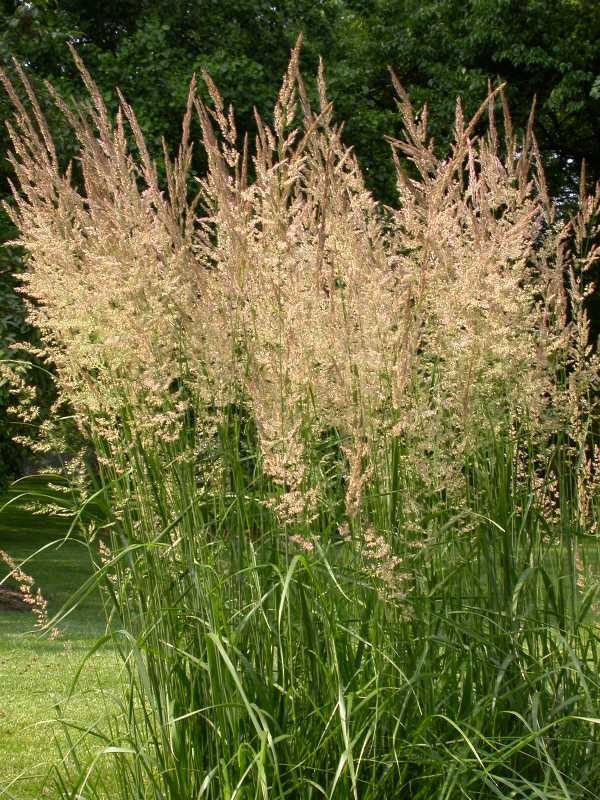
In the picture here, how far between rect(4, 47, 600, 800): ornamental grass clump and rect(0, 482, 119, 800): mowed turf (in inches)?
13.8

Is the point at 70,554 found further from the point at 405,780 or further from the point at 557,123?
the point at 405,780

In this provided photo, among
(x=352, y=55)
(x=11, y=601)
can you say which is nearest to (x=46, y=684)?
(x=11, y=601)

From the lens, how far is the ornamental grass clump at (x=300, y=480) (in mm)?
2801

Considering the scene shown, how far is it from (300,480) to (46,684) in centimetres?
538

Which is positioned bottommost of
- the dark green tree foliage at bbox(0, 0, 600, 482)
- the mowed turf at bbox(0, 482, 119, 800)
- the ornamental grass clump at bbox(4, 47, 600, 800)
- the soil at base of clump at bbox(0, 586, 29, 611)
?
the soil at base of clump at bbox(0, 586, 29, 611)

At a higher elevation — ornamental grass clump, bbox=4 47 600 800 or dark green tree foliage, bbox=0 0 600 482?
dark green tree foliage, bbox=0 0 600 482

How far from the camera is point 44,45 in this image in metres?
12.5

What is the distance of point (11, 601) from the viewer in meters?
11.0

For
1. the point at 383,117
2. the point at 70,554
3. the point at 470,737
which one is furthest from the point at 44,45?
the point at 470,737

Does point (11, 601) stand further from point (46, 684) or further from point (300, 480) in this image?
point (300, 480)

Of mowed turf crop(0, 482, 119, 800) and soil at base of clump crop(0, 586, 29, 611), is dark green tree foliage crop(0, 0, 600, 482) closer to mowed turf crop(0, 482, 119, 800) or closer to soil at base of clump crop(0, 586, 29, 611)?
soil at base of clump crop(0, 586, 29, 611)

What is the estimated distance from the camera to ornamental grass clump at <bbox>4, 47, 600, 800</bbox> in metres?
2.80

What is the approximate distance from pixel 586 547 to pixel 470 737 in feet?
4.17

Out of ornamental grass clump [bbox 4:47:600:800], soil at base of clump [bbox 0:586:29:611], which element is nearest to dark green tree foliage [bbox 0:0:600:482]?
soil at base of clump [bbox 0:586:29:611]
